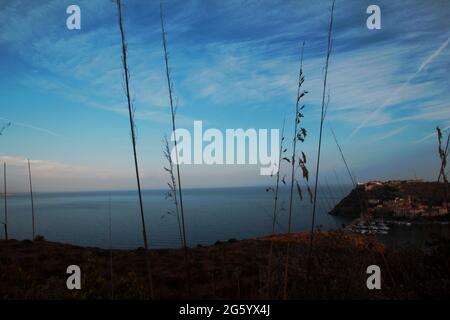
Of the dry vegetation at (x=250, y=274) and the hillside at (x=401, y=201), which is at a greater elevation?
the hillside at (x=401, y=201)

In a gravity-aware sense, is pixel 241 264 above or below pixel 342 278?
below

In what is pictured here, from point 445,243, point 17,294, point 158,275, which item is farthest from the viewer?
point 158,275

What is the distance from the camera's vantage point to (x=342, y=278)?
165 inches

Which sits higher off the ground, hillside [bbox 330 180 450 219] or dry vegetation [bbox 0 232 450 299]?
hillside [bbox 330 180 450 219]

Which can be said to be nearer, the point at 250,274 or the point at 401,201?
the point at 401,201

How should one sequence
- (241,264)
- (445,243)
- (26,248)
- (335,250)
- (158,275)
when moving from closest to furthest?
1. (445,243)
2. (335,250)
3. (158,275)
4. (241,264)
5. (26,248)

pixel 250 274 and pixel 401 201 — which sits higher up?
pixel 401 201
